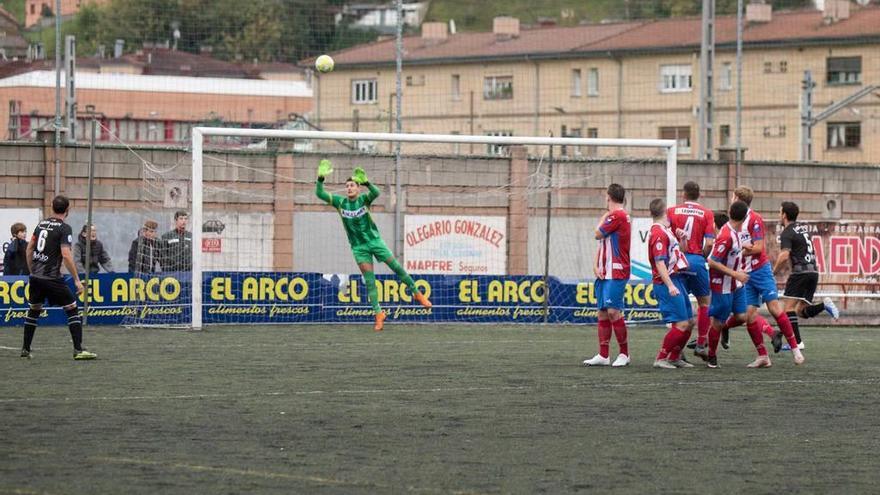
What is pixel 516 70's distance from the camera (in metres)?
56.6

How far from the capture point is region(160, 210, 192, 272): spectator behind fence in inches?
928

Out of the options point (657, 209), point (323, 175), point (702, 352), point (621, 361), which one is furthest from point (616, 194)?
point (323, 175)

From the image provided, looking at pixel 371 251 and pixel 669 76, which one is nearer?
pixel 371 251

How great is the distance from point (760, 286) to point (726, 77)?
4272cm

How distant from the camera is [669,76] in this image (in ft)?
190

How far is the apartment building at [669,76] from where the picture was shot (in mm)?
55312

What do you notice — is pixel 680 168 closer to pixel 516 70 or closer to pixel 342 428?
pixel 342 428

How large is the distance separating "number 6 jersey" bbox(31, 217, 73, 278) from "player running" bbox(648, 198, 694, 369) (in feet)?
19.6

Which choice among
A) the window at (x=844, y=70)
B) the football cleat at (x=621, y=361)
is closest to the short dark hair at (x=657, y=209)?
the football cleat at (x=621, y=361)

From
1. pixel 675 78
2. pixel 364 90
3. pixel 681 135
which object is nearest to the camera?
pixel 364 90

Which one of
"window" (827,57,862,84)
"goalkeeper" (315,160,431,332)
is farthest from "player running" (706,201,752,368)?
"window" (827,57,862,84)

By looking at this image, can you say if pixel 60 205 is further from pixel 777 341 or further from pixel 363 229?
pixel 777 341

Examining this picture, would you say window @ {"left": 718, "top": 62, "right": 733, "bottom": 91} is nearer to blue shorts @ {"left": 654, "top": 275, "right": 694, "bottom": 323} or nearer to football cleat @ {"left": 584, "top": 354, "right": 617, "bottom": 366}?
football cleat @ {"left": 584, "top": 354, "right": 617, "bottom": 366}

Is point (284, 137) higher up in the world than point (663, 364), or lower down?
higher up
